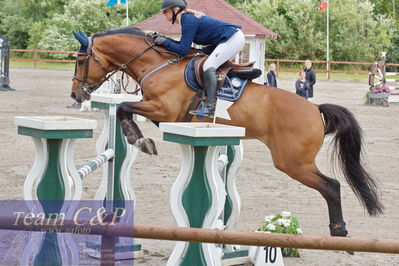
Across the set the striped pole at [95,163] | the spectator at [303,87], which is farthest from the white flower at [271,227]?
the spectator at [303,87]

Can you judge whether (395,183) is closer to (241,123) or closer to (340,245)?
(241,123)

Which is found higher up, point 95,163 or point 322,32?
point 322,32

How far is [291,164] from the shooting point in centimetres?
624

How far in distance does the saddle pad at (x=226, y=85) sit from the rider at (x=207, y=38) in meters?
0.09

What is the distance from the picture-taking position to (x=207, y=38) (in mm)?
6578

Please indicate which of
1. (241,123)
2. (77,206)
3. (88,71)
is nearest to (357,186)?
(241,123)

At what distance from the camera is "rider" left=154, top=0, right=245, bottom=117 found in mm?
6316

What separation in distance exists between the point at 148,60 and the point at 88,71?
0.56 meters

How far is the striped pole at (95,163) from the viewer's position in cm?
468

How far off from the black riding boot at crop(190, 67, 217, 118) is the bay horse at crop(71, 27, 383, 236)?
11 centimetres

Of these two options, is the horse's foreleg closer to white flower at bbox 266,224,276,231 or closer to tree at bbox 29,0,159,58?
white flower at bbox 266,224,276,231


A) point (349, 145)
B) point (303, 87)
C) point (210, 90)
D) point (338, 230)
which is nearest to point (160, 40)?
point (210, 90)

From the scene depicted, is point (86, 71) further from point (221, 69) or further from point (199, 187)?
point (199, 187)

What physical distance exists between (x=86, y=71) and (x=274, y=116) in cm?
176
